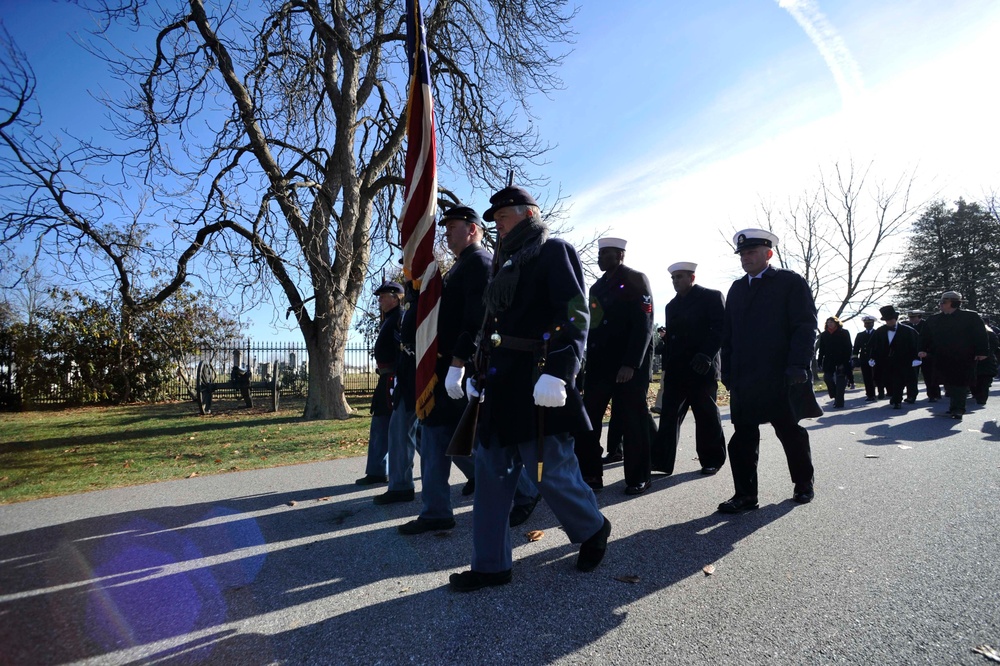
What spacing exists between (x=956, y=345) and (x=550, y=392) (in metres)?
→ 9.61

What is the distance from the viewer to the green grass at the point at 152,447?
6109mm

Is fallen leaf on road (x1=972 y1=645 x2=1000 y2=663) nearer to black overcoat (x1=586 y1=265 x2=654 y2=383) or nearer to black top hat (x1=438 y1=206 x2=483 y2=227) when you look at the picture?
black overcoat (x1=586 y1=265 x2=654 y2=383)

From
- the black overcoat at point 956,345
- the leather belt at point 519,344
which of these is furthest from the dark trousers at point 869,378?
the leather belt at point 519,344

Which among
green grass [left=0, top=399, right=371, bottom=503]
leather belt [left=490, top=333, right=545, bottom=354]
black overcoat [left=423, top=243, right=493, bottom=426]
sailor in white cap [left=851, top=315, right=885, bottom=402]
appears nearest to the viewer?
leather belt [left=490, top=333, right=545, bottom=354]

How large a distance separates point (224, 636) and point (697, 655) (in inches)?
76.7

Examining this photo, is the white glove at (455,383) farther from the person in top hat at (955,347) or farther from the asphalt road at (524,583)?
the person in top hat at (955,347)

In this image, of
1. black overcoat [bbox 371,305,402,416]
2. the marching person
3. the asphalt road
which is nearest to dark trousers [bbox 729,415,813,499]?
the asphalt road

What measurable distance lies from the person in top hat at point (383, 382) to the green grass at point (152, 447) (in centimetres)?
197

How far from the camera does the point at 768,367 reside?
13.8ft

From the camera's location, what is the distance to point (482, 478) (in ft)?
9.73

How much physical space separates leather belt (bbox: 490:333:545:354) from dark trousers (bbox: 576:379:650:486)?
6.25 feet

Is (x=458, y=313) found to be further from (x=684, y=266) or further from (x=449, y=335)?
(x=684, y=266)

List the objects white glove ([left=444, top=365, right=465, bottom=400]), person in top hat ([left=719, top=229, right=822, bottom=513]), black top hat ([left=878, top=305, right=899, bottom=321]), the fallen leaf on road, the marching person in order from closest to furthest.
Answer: the fallen leaf on road → the marching person → white glove ([left=444, top=365, right=465, bottom=400]) → person in top hat ([left=719, top=229, right=822, bottom=513]) → black top hat ([left=878, top=305, right=899, bottom=321])

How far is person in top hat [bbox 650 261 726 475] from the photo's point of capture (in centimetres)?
539
